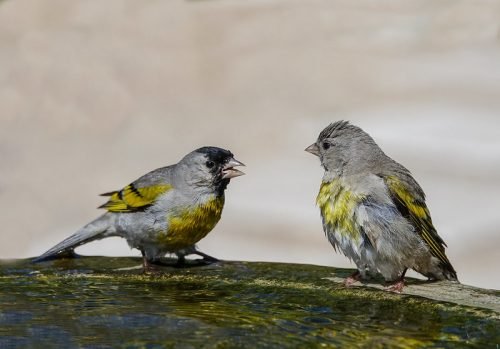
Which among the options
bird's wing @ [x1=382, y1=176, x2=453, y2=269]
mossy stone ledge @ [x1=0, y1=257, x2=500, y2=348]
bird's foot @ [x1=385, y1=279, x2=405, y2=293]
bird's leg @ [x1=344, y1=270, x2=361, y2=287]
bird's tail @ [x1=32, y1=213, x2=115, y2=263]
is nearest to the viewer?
mossy stone ledge @ [x1=0, y1=257, x2=500, y2=348]

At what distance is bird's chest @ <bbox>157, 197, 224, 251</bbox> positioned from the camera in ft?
21.0

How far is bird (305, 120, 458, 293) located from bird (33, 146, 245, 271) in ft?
2.98

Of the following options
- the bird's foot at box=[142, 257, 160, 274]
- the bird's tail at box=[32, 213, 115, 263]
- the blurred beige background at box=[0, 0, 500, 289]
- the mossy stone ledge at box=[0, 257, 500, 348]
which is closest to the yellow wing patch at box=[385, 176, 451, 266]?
the mossy stone ledge at box=[0, 257, 500, 348]

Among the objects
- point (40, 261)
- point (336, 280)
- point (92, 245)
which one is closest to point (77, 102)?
point (92, 245)

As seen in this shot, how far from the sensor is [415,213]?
5781 millimetres

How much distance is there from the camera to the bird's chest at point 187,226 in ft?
21.0

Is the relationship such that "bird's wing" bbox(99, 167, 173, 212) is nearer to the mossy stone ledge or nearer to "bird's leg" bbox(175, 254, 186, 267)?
"bird's leg" bbox(175, 254, 186, 267)

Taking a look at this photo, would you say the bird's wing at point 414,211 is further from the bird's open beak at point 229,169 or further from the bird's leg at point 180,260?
the bird's leg at point 180,260

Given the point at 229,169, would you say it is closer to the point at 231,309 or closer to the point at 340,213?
the point at 340,213

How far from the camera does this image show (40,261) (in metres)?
6.49

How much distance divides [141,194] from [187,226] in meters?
0.48

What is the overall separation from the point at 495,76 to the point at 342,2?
3.28m

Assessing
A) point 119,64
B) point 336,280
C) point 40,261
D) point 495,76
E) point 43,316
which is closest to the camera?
point 43,316

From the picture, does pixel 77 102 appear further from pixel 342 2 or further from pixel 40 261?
pixel 40 261
